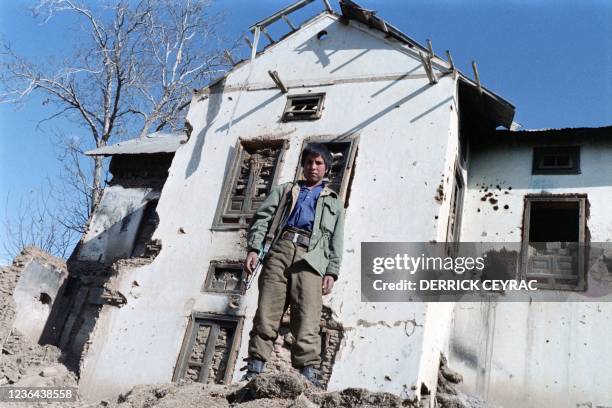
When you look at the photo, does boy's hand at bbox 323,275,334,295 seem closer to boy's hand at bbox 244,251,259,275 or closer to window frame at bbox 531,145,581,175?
boy's hand at bbox 244,251,259,275

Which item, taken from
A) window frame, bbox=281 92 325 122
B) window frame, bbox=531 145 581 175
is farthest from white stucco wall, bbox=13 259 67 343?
window frame, bbox=531 145 581 175

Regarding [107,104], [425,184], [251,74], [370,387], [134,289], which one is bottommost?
[370,387]

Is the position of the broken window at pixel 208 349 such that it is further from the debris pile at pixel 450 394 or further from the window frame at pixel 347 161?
the debris pile at pixel 450 394

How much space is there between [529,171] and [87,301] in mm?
10585

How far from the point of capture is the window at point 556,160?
1009cm

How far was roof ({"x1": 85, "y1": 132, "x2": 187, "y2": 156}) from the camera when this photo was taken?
14016 mm

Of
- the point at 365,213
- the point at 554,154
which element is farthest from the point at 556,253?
the point at 365,213

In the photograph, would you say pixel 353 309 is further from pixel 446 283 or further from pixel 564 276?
pixel 564 276

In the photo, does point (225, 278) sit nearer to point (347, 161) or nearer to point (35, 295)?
point (347, 161)

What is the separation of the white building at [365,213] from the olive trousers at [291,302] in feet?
8.46

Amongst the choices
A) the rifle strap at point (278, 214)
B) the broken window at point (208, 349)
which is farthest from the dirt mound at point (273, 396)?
the broken window at point (208, 349)

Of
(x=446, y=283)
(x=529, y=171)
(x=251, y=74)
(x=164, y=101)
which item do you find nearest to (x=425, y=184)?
Result: (x=446, y=283)

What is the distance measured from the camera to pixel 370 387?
23.5ft

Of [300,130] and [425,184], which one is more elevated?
[300,130]
